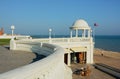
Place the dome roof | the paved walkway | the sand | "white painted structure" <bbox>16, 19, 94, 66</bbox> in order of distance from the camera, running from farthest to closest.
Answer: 1. the sand
2. the dome roof
3. "white painted structure" <bbox>16, 19, 94, 66</bbox>
4. the paved walkway

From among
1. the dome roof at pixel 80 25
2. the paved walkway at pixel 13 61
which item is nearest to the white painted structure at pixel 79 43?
the dome roof at pixel 80 25

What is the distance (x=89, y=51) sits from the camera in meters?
31.7

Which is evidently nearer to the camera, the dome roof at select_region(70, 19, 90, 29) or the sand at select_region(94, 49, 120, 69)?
the dome roof at select_region(70, 19, 90, 29)

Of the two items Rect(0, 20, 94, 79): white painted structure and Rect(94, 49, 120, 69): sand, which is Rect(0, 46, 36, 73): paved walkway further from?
Rect(94, 49, 120, 69): sand

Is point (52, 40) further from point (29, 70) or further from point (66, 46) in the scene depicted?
point (29, 70)

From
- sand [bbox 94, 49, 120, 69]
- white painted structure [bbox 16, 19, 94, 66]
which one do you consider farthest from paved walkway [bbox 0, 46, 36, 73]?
sand [bbox 94, 49, 120, 69]

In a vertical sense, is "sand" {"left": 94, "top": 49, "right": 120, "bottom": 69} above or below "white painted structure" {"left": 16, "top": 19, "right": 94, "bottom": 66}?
below

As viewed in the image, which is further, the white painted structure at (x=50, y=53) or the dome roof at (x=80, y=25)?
the dome roof at (x=80, y=25)

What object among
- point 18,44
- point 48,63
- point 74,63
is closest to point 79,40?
point 74,63

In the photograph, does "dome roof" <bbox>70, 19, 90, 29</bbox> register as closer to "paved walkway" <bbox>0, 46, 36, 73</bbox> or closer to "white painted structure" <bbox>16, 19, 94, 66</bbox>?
"white painted structure" <bbox>16, 19, 94, 66</bbox>

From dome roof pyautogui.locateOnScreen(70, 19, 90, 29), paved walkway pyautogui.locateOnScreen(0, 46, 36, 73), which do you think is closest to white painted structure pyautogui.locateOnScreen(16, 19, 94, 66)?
dome roof pyautogui.locateOnScreen(70, 19, 90, 29)

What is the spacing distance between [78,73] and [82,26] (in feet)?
33.2

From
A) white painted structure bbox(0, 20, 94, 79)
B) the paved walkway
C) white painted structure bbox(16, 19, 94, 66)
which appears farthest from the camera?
white painted structure bbox(16, 19, 94, 66)

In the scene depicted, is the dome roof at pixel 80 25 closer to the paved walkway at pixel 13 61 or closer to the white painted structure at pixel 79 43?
the white painted structure at pixel 79 43
